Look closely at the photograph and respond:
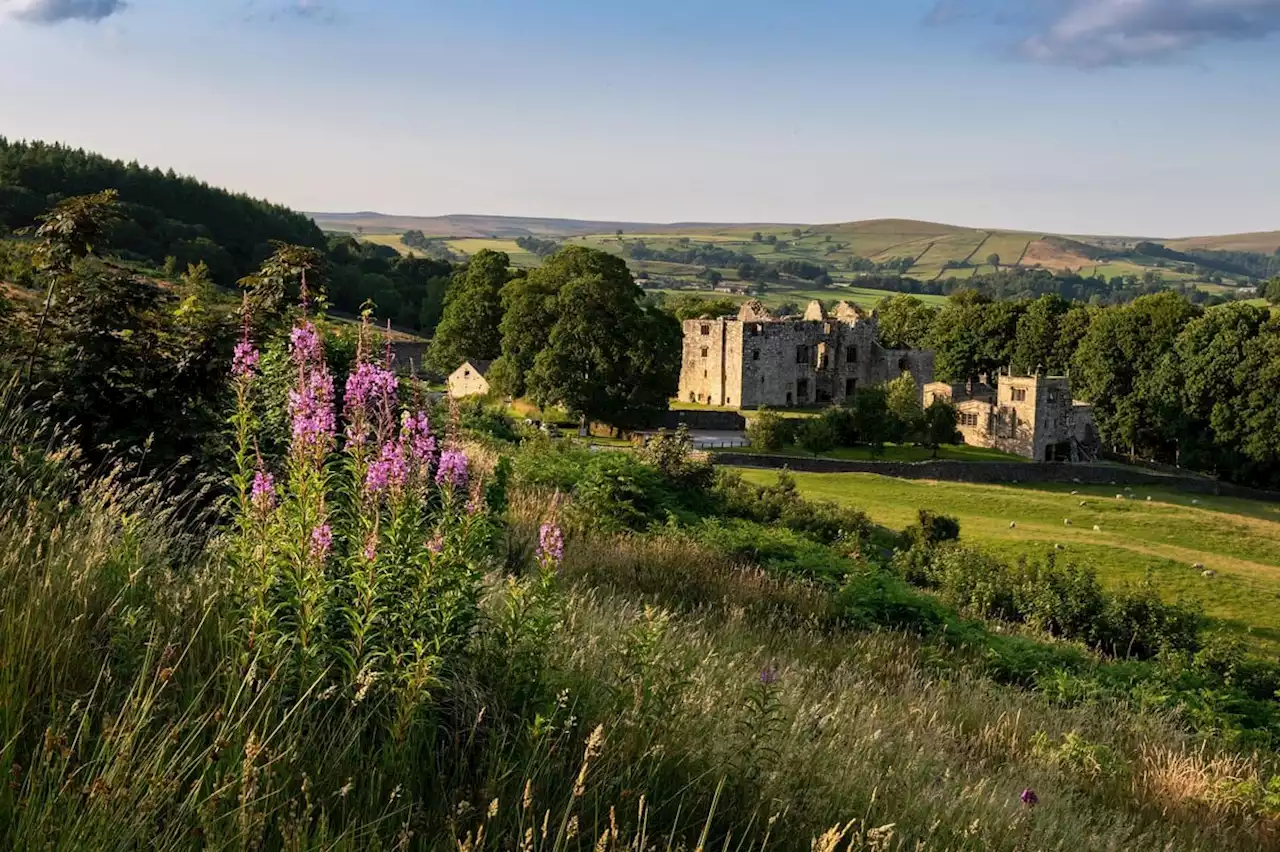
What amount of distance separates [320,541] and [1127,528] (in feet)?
130

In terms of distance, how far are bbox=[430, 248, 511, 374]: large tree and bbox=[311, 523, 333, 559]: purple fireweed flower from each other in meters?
53.3

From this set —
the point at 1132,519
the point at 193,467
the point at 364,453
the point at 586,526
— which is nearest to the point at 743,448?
the point at 1132,519

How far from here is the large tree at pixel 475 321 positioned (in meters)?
56.6

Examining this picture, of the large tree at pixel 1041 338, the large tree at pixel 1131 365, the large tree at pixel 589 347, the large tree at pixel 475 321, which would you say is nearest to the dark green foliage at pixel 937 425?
the large tree at pixel 1131 365

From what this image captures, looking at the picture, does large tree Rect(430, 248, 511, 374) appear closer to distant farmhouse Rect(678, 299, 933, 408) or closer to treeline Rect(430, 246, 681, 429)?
treeline Rect(430, 246, 681, 429)

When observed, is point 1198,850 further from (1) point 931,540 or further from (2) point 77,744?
(1) point 931,540

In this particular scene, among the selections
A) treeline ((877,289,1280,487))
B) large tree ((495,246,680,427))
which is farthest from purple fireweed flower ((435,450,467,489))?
treeline ((877,289,1280,487))

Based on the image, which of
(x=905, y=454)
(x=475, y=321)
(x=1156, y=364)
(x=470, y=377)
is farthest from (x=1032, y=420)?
(x=475, y=321)

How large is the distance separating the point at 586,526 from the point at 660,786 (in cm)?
934

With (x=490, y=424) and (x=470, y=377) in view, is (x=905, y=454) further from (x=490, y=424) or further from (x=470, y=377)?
(x=490, y=424)

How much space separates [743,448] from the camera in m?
47.2

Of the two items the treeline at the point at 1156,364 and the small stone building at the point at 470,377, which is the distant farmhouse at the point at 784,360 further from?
the small stone building at the point at 470,377

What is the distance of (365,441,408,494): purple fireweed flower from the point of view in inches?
160

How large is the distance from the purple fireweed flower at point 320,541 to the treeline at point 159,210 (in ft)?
214
